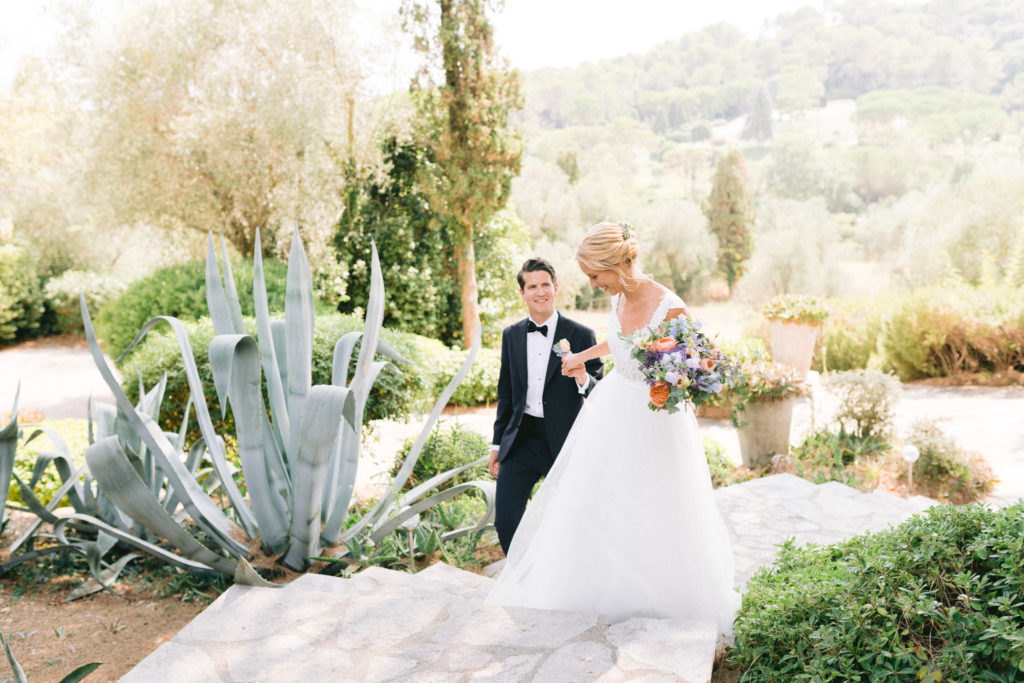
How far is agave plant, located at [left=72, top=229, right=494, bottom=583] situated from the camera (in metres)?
2.85

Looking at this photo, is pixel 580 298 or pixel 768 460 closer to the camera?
pixel 768 460

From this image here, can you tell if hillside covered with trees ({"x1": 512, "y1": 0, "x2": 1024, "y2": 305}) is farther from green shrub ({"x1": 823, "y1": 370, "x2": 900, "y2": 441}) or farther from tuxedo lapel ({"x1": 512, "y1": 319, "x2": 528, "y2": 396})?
tuxedo lapel ({"x1": 512, "y1": 319, "x2": 528, "y2": 396})

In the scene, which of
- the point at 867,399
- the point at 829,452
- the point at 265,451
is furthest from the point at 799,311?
the point at 265,451

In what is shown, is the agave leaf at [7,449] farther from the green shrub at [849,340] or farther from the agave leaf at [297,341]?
the green shrub at [849,340]

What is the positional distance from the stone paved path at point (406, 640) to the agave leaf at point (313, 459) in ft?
0.91

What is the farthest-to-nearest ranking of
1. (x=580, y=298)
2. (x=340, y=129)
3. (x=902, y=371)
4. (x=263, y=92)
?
(x=580, y=298) < (x=340, y=129) < (x=263, y=92) < (x=902, y=371)

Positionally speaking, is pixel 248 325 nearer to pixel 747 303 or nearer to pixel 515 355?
pixel 515 355

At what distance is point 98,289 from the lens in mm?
16016

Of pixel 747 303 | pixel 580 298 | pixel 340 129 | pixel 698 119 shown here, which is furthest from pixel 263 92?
pixel 698 119

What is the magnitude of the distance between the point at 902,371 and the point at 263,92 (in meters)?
11.2

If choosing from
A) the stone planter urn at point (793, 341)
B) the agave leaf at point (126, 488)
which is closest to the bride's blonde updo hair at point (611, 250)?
the agave leaf at point (126, 488)

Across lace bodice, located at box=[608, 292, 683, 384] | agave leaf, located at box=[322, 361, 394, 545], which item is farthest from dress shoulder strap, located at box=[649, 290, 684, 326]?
agave leaf, located at box=[322, 361, 394, 545]

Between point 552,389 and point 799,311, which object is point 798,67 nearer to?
point 799,311

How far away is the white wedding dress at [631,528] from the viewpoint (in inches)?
106
